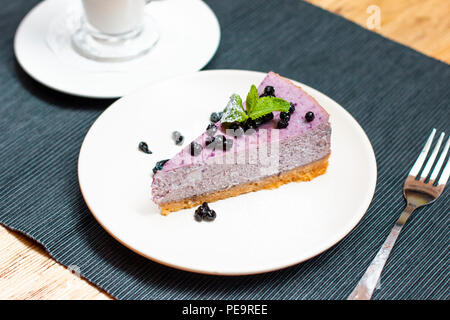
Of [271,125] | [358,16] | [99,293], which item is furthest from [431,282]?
[358,16]

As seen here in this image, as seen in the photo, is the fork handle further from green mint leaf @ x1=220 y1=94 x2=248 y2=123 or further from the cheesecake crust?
green mint leaf @ x1=220 y1=94 x2=248 y2=123

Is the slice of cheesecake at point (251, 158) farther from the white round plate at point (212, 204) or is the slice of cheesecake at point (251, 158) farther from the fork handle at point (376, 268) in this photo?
the fork handle at point (376, 268)

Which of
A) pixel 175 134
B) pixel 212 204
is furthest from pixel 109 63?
pixel 212 204

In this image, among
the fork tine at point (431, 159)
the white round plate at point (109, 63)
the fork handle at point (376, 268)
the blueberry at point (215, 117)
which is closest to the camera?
the fork handle at point (376, 268)

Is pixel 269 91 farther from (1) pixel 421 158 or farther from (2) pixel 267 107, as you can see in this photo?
(1) pixel 421 158

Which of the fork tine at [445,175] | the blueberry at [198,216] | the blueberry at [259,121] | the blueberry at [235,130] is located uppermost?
the blueberry at [259,121]

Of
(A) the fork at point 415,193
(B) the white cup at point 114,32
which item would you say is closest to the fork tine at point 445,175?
(A) the fork at point 415,193
